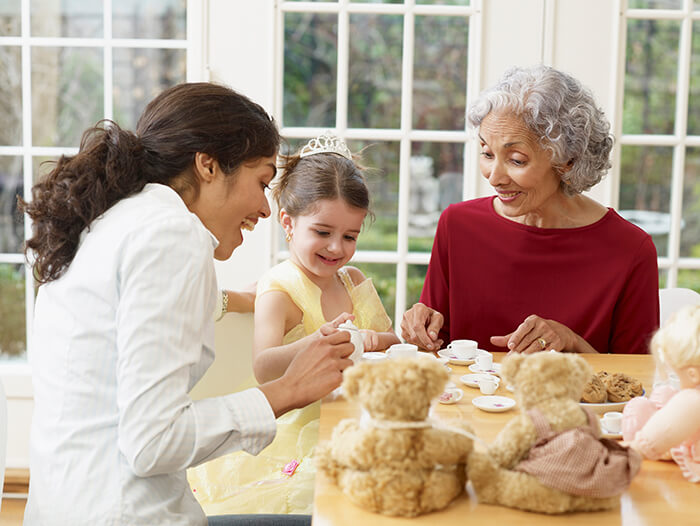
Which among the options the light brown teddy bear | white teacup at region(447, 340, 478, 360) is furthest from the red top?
the light brown teddy bear

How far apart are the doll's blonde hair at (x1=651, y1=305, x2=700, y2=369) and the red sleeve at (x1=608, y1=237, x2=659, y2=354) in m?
1.13

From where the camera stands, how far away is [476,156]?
310 cm

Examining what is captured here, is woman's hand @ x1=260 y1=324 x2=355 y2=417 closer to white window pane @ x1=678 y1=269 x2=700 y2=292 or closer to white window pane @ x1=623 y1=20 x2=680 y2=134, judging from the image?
white window pane @ x1=623 y1=20 x2=680 y2=134

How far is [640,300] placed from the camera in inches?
84.0

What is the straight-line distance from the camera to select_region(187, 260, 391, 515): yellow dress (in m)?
1.57

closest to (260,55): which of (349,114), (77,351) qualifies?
(349,114)

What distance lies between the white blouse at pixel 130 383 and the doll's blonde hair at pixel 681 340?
0.60m

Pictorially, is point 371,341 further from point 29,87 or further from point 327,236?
point 29,87

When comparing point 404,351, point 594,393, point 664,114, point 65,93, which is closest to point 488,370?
point 404,351

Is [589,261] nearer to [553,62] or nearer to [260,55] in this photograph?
[553,62]

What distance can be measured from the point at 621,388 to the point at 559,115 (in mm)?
867

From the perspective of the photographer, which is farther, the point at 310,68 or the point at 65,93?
the point at 65,93

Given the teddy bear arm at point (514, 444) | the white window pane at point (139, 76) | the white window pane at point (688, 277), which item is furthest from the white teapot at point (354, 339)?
the white window pane at point (688, 277)

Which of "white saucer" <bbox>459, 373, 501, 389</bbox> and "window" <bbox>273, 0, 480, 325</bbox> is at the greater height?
"window" <bbox>273, 0, 480, 325</bbox>
